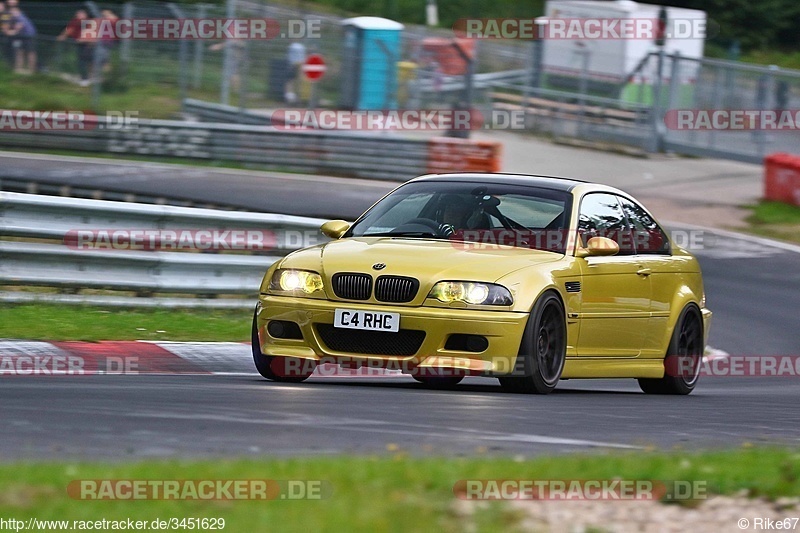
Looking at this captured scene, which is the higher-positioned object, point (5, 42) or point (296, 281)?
point (296, 281)

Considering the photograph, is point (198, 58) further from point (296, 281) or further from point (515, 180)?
point (296, 281)

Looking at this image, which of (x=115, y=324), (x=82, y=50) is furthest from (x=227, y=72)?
(x=115, y=324)

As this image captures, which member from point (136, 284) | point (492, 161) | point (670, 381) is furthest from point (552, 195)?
point (492, 161)

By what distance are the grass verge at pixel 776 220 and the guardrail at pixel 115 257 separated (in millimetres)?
10798

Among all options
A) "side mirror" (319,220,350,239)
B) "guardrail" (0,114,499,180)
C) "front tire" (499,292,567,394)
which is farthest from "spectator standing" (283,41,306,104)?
Result: "front tire" (499,292,567,394)

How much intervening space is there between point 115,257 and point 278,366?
3.24m

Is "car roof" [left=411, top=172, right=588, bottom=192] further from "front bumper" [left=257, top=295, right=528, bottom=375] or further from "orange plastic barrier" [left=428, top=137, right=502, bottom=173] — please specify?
"orange plastic barrier" [left=428, top=137, right=502, bottom=173]

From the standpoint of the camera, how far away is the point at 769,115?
26078 mm

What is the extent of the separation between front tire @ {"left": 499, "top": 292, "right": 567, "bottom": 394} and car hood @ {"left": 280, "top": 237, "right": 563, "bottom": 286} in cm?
30

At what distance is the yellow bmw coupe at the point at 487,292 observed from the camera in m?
8.45

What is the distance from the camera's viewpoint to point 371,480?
5.04m

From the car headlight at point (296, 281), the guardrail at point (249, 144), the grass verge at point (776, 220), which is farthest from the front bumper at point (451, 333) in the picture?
the guardrail at point (249, 144)

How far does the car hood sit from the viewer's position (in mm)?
8500

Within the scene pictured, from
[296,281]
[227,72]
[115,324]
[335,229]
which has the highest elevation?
[335,229]
